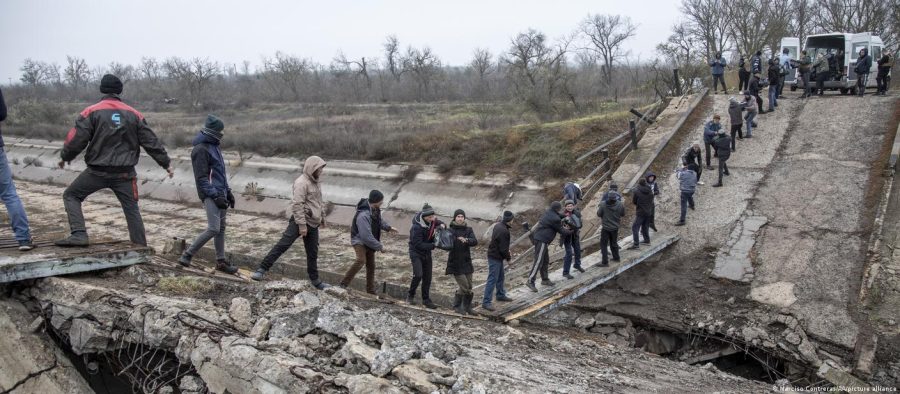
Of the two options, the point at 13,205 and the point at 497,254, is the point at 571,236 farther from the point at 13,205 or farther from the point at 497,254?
the point at 13,205

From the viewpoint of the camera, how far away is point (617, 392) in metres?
4.86

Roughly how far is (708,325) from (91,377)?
24.6 ft

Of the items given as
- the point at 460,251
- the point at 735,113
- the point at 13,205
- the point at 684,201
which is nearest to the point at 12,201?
the point at 13,205

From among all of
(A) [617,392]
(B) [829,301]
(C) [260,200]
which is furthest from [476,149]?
(A) [617,392]

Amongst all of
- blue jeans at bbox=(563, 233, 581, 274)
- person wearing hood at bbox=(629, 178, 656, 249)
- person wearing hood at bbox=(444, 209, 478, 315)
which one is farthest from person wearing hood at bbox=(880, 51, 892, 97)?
person wearing hood at bbox=(444, 209, 478, 315)

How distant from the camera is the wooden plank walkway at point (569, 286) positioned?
25.3 feet

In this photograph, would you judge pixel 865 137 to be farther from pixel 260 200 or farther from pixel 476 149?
pixel 260 200

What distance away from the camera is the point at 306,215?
22.7 ft

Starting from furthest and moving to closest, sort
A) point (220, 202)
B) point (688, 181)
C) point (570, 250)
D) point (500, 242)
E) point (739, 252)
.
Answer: point (688, 181) < point (739, 252) < point (570, 250) < point (500, 242) < point (220, 202)

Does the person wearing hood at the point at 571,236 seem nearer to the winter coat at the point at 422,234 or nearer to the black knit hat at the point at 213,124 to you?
the winter coat at the point at 422,234

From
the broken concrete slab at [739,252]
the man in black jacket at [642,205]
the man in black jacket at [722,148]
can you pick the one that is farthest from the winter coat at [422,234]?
the man in black jacket at [722,148]

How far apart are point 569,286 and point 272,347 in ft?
16.3

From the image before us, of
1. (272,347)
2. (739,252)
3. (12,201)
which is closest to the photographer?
(272,347)

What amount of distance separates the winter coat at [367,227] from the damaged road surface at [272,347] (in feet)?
4.80
